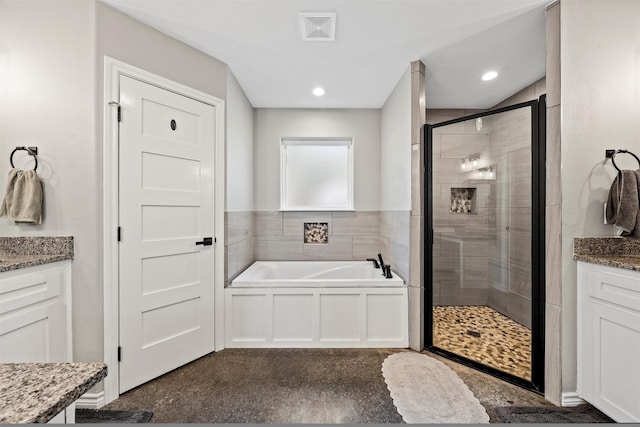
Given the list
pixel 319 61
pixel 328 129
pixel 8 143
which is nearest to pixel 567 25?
pixel 319 61

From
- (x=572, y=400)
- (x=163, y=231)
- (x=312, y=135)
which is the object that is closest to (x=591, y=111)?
(x=572, y=400)

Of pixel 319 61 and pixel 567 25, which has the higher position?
pixel 319 61

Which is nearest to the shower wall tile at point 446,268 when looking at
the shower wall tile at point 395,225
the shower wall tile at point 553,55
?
the shower wall tile at point 395,225

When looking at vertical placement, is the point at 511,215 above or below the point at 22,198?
below

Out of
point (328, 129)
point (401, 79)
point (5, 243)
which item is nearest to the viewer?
point (5, 243)

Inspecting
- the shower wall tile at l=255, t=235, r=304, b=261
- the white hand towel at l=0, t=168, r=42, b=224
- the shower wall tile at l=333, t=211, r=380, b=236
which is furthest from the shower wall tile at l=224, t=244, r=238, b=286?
the shower wall tile at l=333, t=211, r=380, b=236

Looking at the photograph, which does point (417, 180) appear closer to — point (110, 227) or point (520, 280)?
point (520, 280)

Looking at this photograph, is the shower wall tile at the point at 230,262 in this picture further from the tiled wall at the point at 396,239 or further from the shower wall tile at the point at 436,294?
the shower wall tile at the point at 436,294

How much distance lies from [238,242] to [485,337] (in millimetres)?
2426

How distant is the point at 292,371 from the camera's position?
2086mm

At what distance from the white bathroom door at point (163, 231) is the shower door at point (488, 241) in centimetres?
192

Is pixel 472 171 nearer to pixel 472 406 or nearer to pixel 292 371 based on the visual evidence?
pixel 472 406

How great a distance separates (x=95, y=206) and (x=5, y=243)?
552 mm

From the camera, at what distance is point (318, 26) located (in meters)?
1.94
